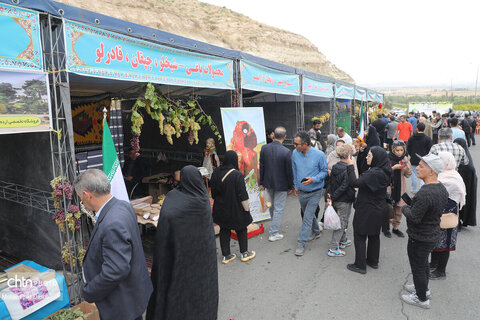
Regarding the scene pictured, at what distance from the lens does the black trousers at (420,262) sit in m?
3.28

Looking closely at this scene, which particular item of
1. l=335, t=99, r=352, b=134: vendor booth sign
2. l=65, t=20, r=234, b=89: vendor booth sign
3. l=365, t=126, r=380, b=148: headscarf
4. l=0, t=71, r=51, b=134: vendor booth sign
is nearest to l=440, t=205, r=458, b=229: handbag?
l=65, t=20, r=234, b=89: vendor booth sign

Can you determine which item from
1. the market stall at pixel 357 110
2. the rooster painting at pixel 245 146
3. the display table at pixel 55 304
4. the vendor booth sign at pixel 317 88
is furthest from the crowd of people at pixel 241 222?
the market stall at pixel 357 110

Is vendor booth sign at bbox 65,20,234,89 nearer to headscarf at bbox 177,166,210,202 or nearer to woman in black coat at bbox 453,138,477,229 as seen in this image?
headscarf at bbox 177,166,210,202

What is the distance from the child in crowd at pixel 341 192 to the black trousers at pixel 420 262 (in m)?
1.19

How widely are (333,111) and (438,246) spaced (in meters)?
8.20

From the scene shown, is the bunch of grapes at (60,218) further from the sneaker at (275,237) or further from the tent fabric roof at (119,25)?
the sneaker at (275,237)

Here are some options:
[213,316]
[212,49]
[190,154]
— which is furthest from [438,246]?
[190,154]

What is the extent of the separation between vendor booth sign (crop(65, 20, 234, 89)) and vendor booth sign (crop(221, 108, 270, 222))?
0.70 meters

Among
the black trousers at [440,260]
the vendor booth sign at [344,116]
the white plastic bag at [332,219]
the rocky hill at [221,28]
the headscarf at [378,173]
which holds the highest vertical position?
the rocky hill at [221,28]

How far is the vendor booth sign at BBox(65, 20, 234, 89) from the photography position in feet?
10.7

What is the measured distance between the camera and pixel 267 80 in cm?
677

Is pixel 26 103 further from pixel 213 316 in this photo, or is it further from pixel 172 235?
pixel 213 316

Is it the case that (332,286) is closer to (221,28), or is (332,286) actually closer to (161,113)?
(161,113)

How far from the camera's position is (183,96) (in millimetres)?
7328
